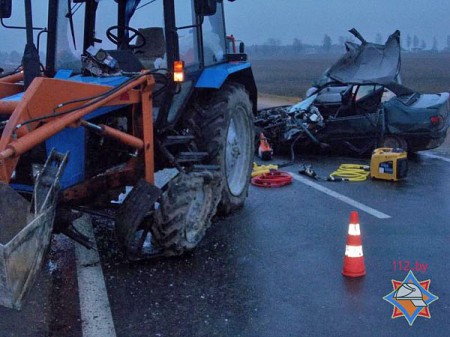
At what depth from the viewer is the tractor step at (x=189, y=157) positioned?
5621mm

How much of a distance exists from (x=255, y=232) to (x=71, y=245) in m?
1.76

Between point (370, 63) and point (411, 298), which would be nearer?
point (411, 298)

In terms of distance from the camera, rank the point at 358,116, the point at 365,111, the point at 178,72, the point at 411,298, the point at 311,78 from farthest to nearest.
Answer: the point at 311,78 → the point at 365,111 → the point at 358,116 → the point at 178,72 → the point at 411,298

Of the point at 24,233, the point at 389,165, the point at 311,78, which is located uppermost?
the point at 311,78

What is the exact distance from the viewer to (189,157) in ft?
18.6

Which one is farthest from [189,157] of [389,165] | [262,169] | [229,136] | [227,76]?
[389,165]

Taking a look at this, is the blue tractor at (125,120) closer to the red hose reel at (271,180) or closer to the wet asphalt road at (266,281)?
the wet asphalt road at (266,281)

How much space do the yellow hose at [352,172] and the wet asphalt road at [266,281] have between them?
5.23 ft

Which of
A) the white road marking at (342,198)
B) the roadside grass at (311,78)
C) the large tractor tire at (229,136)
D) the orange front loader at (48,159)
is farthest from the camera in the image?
the roadside grass at (311,78)

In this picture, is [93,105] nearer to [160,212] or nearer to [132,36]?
[160,212]

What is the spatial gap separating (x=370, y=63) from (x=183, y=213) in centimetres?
665

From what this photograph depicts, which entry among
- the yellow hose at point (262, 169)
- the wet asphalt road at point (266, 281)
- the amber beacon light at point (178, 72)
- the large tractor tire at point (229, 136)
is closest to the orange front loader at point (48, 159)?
the amber beacon light at point (178, 72)

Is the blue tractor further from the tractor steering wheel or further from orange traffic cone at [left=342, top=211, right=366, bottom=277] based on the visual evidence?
orange traffic cone at [left=342, top=211, right=366, bottom=277]

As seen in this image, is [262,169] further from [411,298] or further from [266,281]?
[411,298]
